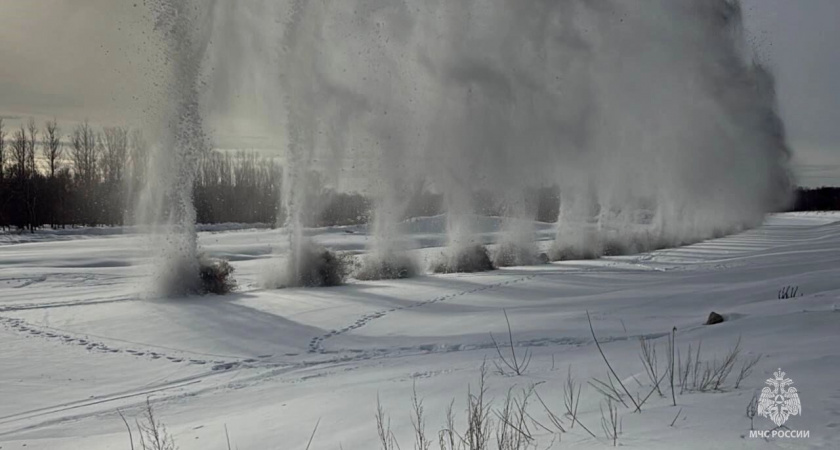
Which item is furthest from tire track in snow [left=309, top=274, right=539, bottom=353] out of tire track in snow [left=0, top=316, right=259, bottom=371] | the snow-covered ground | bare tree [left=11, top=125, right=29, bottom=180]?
bare tree [left=11, top=125, right=29, bottom=180]

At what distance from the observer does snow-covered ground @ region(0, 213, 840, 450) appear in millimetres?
3959

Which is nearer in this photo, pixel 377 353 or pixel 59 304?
pixel 377 353

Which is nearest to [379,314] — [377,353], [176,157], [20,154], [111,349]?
[377,353]

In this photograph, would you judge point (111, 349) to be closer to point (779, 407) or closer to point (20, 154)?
point (779, 407)

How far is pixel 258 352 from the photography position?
837 centimetres

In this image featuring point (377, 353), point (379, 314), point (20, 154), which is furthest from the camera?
point (20, 154)

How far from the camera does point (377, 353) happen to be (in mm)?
7914

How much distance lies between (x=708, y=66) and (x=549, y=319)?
29366 millimetres

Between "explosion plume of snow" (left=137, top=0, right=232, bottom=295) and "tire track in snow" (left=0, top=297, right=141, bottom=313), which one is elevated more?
"explosion plume of snow" (left=137, top=0, right=232, bottom=295)

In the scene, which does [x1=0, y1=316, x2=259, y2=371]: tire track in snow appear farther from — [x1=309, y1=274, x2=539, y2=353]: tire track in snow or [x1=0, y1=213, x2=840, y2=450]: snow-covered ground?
[x1=309, y1=274, x2=539, y2=353]: tire track in snow

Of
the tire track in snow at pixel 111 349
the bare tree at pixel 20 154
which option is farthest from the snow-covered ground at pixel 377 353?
the bare tree at pixel 20 154

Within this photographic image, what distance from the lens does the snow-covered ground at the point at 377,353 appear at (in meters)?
3.96

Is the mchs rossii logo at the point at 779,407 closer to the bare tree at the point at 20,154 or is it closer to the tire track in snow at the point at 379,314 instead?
the tire track in snow at the point at 379,314

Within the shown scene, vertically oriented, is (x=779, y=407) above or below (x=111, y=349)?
above
